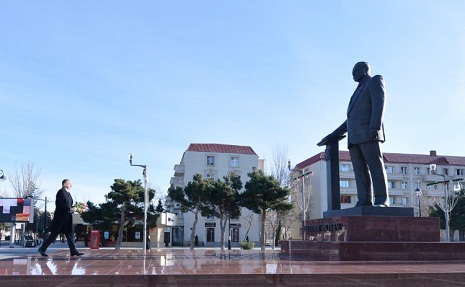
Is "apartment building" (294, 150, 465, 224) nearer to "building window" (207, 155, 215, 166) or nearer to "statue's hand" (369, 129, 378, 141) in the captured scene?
"building window" (207, 155, 215, 166)

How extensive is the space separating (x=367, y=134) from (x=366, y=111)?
56 cm

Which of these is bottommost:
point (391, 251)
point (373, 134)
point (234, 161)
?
point (391, 251)

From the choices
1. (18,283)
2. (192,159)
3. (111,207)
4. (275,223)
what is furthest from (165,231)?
(18,283)

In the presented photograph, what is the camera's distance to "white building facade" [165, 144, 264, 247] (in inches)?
2309

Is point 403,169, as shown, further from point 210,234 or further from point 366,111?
point 366,111

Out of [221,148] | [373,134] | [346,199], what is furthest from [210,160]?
[373,134]

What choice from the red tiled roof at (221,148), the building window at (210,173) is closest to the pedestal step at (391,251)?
the building window at (210,173)

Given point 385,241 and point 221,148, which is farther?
point 221,148

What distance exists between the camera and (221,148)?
61.9 metres

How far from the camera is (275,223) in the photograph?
167ft

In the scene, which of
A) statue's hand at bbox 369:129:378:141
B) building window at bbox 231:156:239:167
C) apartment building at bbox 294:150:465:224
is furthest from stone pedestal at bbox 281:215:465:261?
building window at bbox 231:156:239:167

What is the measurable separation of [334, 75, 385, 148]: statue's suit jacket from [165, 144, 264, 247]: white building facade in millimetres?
46458

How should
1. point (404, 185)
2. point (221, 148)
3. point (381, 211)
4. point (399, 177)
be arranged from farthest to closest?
point (404, 185)
point (399, 177)
point (221, 148)
point (381, 211)

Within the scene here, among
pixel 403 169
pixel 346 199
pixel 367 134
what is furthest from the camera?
pixel 403 169
